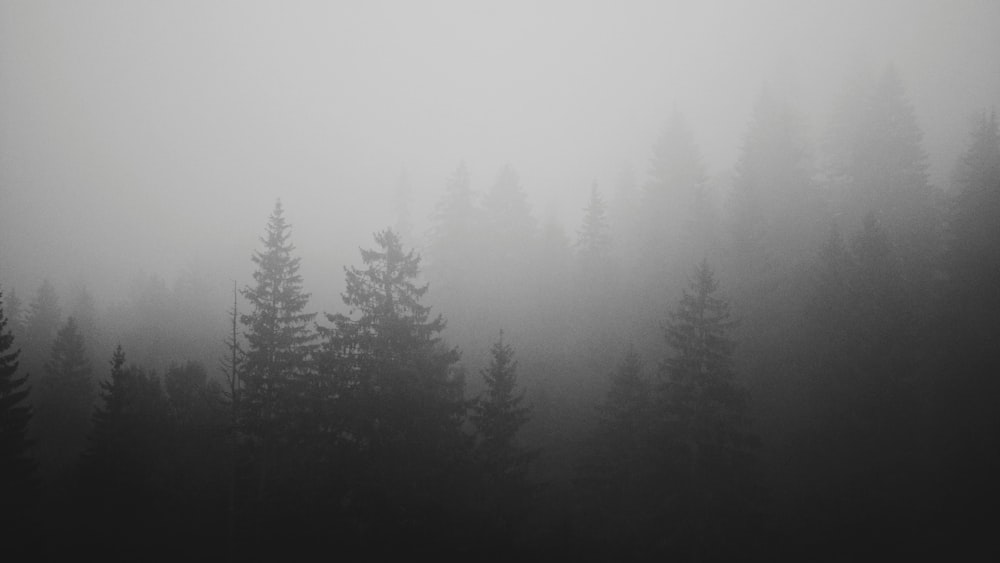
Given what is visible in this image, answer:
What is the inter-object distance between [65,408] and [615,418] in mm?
44178

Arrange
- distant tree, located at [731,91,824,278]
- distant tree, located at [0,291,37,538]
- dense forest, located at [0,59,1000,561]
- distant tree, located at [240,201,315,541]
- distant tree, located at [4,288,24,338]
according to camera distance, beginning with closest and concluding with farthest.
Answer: dense forest, located at [0,59,1000,561] → distant tree, located at [240,201,315,541] → distant tree, located at [0,291,37,538] → distant tree, located at [731,91,824,278] → distant tree, located at [4,288,24,338]

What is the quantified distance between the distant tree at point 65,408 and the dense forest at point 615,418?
0.69ft

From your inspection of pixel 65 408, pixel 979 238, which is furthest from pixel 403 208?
pixel 979 238

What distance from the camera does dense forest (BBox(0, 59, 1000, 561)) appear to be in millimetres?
18328

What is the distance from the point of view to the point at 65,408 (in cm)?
3834

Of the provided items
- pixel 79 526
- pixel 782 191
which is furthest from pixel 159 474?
pixel 782 191

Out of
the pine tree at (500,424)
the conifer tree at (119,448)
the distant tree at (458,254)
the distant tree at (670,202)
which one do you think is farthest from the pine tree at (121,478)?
the distant tree at (670,202)

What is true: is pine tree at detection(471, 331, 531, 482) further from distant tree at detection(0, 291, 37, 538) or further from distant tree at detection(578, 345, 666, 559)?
distant tree at detection(0, 291, 37, 538)

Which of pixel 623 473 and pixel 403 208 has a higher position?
pixel 403 208

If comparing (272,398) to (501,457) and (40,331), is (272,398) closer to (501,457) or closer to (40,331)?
(501,457)

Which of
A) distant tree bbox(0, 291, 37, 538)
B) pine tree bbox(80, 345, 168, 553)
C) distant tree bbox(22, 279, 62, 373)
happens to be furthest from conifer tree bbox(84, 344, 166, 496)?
distant tree bbox(22, 279, 62, 373)

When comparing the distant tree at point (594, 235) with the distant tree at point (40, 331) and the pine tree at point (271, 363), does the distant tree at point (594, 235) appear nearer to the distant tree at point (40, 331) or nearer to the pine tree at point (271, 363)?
the pine tree at point (271, 363)

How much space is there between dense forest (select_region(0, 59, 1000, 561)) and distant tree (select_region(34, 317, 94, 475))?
0.21 m

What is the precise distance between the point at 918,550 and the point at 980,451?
22.3 ft
